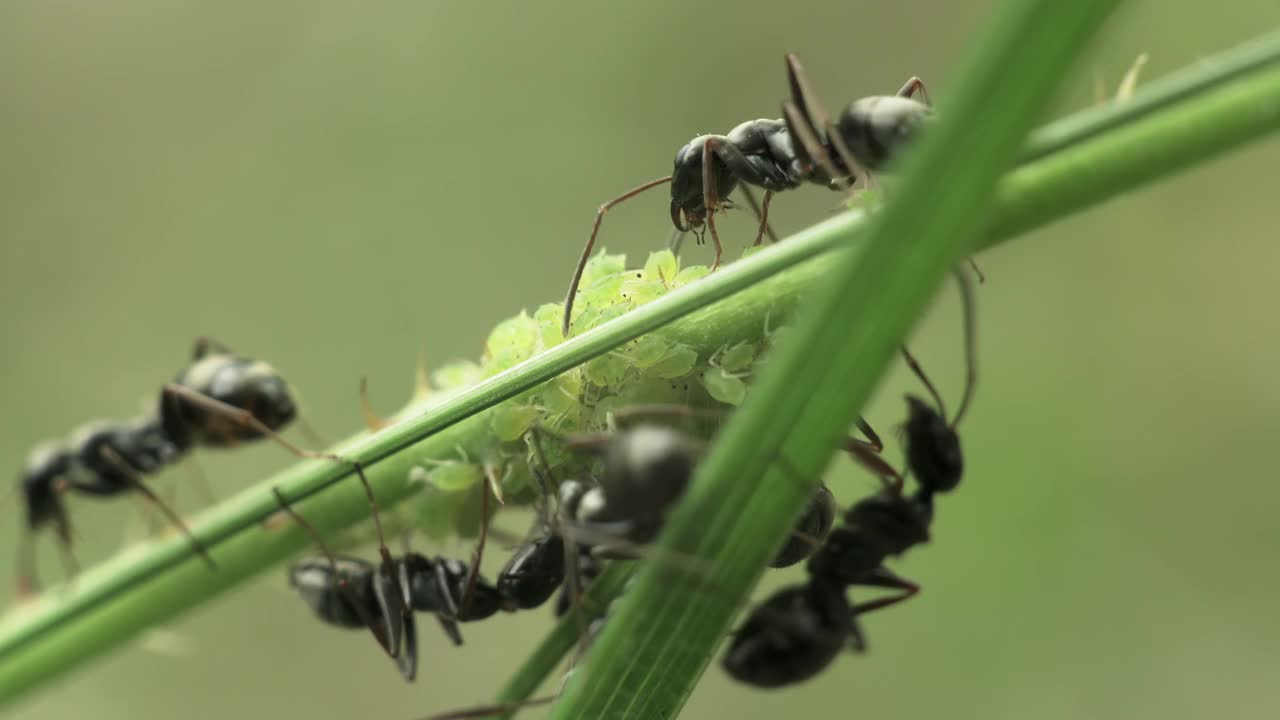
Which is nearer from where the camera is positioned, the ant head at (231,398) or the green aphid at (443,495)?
the green aphid at (443,495)

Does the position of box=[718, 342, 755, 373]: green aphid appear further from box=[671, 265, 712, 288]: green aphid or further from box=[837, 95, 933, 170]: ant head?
box=[837, 95, 933, 170]: ant head

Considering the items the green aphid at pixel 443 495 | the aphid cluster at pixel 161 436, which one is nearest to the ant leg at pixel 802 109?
the green aphid at pixel 443 495

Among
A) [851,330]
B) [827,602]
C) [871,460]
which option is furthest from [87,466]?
[851,330]

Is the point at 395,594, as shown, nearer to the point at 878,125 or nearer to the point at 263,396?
the point at 263,396

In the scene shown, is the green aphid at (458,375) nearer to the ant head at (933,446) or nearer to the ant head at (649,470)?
the ant head at (649,470)

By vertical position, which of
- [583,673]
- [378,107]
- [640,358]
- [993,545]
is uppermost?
[378,107]

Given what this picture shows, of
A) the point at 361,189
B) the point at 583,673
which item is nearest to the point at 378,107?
the point at 361,189

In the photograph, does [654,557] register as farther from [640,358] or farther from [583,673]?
[640,358]
